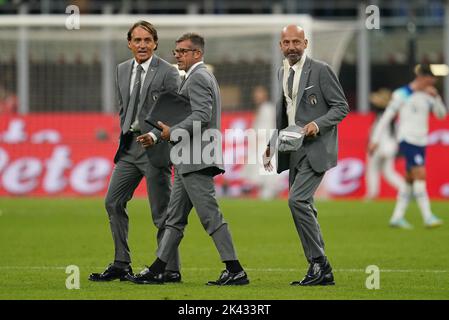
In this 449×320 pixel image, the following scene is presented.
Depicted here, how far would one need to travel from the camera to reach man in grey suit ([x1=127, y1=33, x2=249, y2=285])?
11.3m

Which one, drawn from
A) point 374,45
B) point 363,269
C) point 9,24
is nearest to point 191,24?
point 9,24

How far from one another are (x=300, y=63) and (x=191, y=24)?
1430cm

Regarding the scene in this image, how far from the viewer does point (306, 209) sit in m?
11.4

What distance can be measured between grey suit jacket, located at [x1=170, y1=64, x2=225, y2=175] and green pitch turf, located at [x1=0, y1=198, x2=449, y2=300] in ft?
3.63

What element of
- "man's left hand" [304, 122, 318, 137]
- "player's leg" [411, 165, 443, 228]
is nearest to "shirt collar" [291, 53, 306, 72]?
"man's left hand" [304, 122, 318, 137]

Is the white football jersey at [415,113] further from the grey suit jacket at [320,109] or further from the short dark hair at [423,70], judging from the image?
the grey suit jacket at [320,109]

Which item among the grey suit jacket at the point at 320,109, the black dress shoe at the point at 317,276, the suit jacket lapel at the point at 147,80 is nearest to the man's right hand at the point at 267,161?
the grey suit jacket at the point at 320,109

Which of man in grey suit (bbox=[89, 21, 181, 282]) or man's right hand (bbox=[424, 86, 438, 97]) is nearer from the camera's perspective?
man in grey suit (bbox=[89, 21, 181, 282])

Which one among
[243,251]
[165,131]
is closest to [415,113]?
[243,251]

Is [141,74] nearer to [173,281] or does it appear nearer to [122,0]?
[173,281]

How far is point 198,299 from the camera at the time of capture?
10297 mm

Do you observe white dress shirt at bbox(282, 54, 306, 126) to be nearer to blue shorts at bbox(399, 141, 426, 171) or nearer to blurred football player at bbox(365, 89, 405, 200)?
blue shorts at bbox(399, 141, 426, 171)
